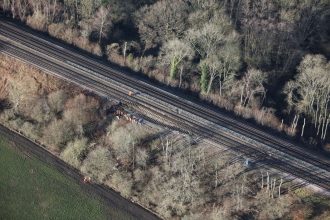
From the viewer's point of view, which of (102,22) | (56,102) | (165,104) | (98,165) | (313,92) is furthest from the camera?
(102,22)

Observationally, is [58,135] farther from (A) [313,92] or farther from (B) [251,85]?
(A) [313,92]

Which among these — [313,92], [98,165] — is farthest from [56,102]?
[313,92]

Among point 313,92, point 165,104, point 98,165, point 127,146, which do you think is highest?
point 313,92

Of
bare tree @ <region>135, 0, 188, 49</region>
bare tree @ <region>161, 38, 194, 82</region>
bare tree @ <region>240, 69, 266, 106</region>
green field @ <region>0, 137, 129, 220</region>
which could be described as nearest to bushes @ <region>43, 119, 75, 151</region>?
green field @ <region>0, 137, 129, 220</region>

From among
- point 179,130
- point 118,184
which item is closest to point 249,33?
point 179,130

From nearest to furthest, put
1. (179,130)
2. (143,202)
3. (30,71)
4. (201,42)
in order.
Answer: (143,202) < (179,130) < (30,71) < (201,42)

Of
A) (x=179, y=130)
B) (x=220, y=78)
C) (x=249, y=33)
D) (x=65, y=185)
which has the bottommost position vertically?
(x=65, y=185)

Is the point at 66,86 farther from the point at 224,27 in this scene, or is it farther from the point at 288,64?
the point at 288,64

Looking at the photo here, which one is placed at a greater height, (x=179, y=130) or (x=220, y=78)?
(x=220, y=78)
